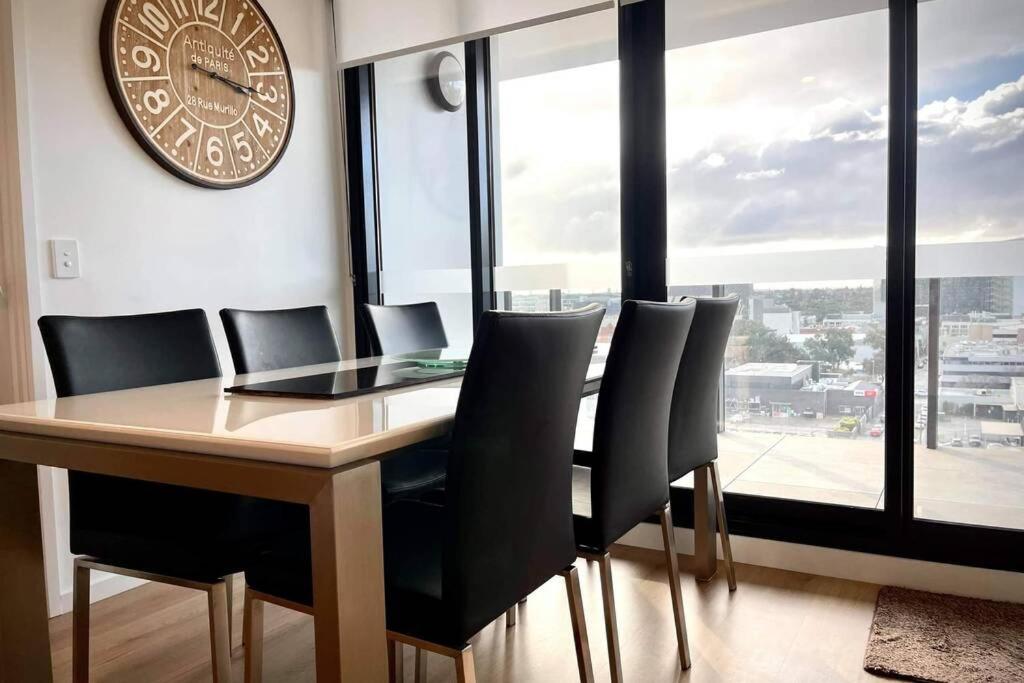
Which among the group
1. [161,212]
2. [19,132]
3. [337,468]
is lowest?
[337,468]

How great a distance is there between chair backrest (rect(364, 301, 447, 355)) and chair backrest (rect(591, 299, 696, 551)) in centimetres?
118

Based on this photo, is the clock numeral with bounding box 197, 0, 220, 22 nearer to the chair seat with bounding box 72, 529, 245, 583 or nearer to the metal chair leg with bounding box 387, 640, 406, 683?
the chair seat with bounding box 72, 529, 245, 583

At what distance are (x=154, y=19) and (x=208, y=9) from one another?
10.4 inches

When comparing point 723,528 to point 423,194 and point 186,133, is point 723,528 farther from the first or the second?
point 186,133

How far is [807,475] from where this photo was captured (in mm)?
2670

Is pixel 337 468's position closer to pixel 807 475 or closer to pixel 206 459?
pixel 206 459

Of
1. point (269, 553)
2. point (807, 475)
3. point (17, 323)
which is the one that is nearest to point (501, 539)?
point (269, 553)

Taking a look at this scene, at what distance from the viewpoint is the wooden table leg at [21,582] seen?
159 cm

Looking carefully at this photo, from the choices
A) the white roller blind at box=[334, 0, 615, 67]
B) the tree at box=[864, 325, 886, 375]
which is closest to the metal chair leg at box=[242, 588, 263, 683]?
the tree at box=[864, 325, 886, 375]

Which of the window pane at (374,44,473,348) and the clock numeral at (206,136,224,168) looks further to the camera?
the window pane at (374,44,473,348)

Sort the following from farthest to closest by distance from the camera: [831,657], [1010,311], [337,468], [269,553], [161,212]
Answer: [161,212] → [1010,311] → [831,657] → [269,553] → [337,468]

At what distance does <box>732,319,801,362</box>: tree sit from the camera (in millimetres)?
2697

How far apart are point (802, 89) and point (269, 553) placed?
7.44ft

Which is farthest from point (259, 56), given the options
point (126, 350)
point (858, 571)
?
point (858, 571)
